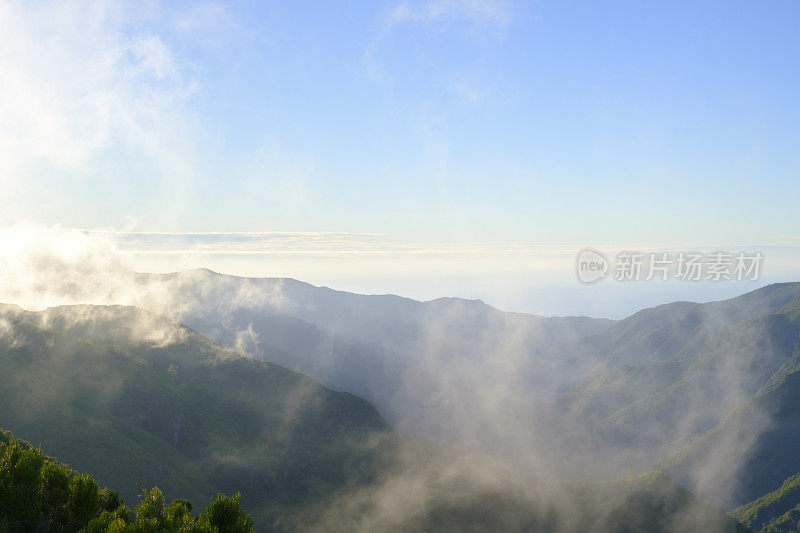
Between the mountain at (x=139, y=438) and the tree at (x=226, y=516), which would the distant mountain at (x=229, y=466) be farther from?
the tree at (x=226, y=516)

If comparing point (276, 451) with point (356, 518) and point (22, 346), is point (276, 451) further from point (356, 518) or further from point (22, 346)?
point (22, 346)

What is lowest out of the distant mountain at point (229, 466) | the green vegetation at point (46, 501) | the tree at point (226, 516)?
the distant mountain at point (229, 466)

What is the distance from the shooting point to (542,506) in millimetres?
185250

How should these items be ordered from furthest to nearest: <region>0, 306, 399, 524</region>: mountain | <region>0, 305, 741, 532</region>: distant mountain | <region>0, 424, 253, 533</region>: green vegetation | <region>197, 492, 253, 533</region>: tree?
<region>0, 305, 741, 532</region>: distant mountain → <region>0, 306, 399, 524</region>: mountain → <region>197, 492, 253, 533</region>: tree → <region>0, 424, 253, 533</region>: green vegetation

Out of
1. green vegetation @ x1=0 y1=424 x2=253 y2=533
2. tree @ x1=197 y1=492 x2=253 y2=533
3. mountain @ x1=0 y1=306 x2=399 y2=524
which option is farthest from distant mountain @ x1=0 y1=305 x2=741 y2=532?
green vegetation @ x1=0 y1=424 x2=253 y2=533

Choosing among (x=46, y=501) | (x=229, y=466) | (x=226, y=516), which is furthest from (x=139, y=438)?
(x=46, y=501)

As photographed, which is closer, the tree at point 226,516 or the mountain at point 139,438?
the tree at point 226,516

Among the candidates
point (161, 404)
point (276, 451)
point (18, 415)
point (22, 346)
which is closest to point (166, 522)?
point (18, 415)

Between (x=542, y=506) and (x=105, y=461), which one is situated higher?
(x=105, y=461)

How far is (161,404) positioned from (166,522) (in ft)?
611

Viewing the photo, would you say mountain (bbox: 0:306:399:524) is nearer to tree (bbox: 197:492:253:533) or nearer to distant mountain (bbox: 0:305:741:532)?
distant mountain (bbox: 0:305:741:532)

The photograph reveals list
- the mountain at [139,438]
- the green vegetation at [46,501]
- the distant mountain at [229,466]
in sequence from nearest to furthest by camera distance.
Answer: the green vegetation at [46,501] → the mountain at [139,438] → the distant mountain at [229,466]

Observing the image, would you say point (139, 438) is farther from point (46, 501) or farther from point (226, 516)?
point (46, 501)

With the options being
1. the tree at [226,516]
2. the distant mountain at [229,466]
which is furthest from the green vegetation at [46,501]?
the distant mountain at [229,466]
